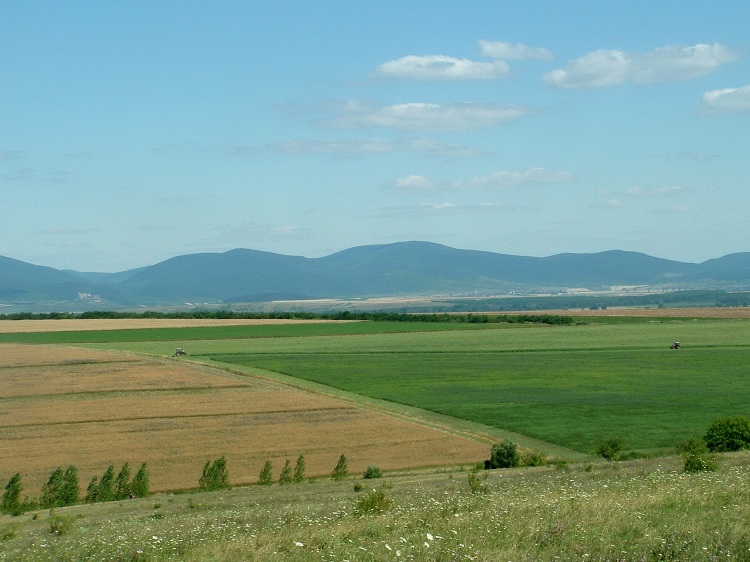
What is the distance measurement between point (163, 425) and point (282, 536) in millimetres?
31837

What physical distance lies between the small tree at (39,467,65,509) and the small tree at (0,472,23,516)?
0.73 meters

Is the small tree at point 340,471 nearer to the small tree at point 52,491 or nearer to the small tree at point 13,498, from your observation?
the small tree at point 52,491

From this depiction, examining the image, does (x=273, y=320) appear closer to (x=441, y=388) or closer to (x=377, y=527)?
(x=441, y=388)

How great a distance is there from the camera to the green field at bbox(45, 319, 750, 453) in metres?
45.1

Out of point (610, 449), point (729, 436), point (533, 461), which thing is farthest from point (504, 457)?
point (729, 436)

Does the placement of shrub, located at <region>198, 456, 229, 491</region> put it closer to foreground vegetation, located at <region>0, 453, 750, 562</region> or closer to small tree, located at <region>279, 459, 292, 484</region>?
small tree, located at <region>279, 459, 292, 484</region>

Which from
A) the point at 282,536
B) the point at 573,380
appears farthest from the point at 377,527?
the point at 573,380

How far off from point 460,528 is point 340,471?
19.9 m

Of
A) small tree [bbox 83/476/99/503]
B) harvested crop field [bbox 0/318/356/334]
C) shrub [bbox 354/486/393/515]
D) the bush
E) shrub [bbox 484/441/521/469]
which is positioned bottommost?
small tree [bbox 83/476/99/503]

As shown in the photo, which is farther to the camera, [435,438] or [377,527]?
[435,438]

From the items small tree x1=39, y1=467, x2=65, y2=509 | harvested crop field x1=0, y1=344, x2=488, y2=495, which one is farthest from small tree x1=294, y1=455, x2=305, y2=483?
small tree x1=39, y1=467, x2=65, y2=509

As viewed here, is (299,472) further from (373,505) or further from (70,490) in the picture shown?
(373,505)

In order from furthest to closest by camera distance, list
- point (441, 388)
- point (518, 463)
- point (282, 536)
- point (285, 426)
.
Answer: point (441, 388) → point (285, 426) → point (518, 463) → point (282, 536)

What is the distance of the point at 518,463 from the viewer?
31844 millimetres
